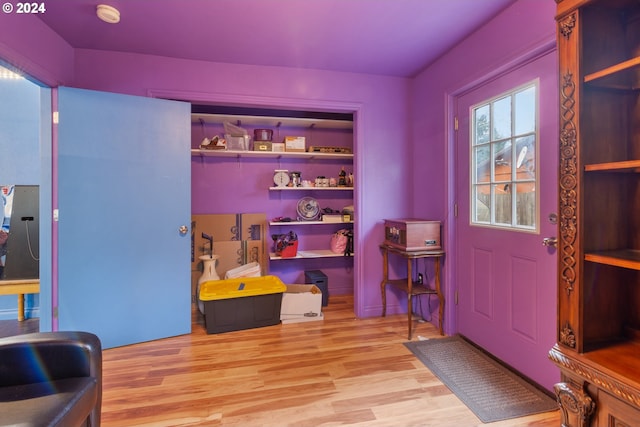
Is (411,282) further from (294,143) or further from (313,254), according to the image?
(294,143)

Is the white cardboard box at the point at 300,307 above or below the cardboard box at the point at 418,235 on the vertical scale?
below

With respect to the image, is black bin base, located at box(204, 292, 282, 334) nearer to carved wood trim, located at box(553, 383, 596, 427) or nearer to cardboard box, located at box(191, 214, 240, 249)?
cardboard box, located at box(191, 214, 240, 249)

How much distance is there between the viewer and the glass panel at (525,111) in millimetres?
1862

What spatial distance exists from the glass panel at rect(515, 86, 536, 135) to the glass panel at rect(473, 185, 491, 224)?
462 mm

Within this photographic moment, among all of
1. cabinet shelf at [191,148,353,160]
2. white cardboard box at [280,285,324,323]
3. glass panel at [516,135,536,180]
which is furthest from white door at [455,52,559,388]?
cabinet shelf at [191,148,353,160]

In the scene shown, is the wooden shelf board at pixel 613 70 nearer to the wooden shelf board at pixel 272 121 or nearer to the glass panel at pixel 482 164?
the glass panel at pixel 482 164

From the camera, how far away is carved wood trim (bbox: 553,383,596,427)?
98 centimetres

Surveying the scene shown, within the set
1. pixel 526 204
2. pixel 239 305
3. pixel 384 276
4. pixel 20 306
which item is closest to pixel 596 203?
pixel 526 204

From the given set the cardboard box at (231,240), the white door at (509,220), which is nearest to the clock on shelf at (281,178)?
the cardboard box at (231,240)

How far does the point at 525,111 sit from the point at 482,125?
374 millimetres

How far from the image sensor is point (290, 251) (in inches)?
132

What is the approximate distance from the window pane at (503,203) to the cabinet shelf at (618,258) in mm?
1012

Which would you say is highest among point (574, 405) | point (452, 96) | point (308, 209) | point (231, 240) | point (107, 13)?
point (107, 13)

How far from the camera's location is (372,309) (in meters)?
3.01
